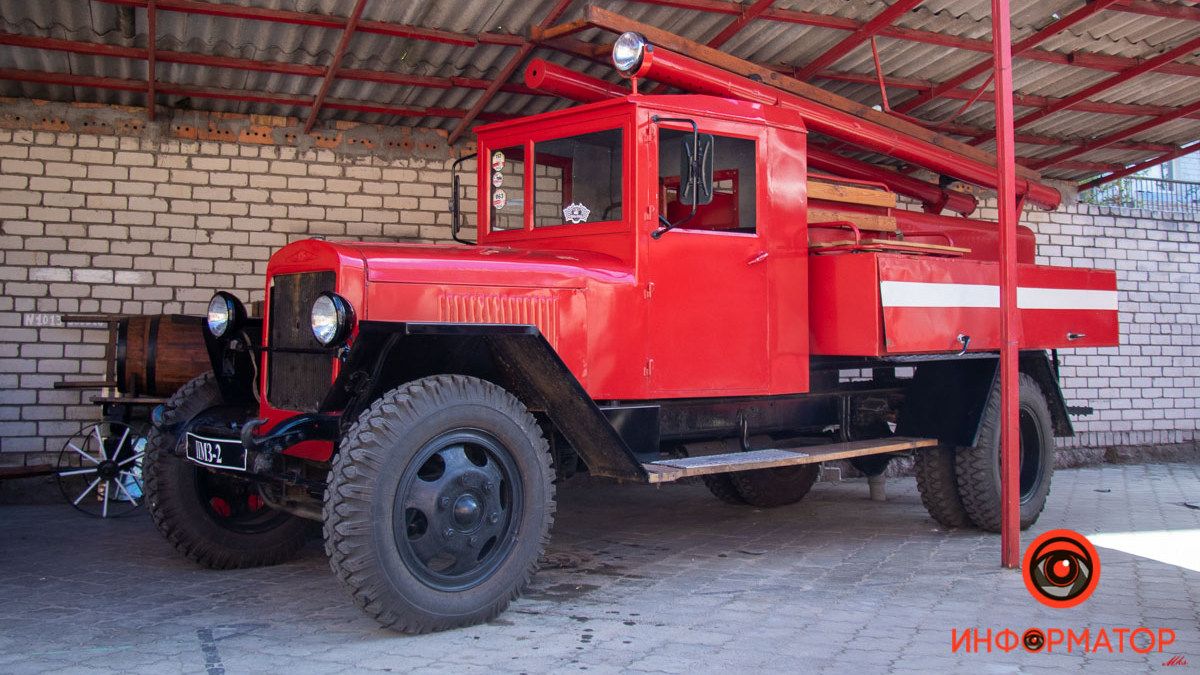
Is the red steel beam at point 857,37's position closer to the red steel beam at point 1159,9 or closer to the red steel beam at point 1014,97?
the red steel beam at point 1014,97

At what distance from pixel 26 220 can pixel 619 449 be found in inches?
209

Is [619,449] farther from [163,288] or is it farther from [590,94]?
[163,288]

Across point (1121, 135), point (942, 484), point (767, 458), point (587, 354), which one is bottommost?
point (942, 484)

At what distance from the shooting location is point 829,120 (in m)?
6.01

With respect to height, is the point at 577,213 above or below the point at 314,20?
below

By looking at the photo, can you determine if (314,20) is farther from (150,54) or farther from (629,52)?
(629,52)

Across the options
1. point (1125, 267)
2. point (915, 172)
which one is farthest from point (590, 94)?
point (1125, 267)

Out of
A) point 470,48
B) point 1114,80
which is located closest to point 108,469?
point 470,48

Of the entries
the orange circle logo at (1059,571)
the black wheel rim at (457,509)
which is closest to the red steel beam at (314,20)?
the black wheel rim at (457,509)

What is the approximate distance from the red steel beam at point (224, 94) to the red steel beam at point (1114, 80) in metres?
4.63

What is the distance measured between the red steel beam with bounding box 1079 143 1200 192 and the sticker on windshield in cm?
728

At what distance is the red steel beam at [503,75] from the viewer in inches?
251

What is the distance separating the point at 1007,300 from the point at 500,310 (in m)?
2.60

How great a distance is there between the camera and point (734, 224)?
5.43 metres
